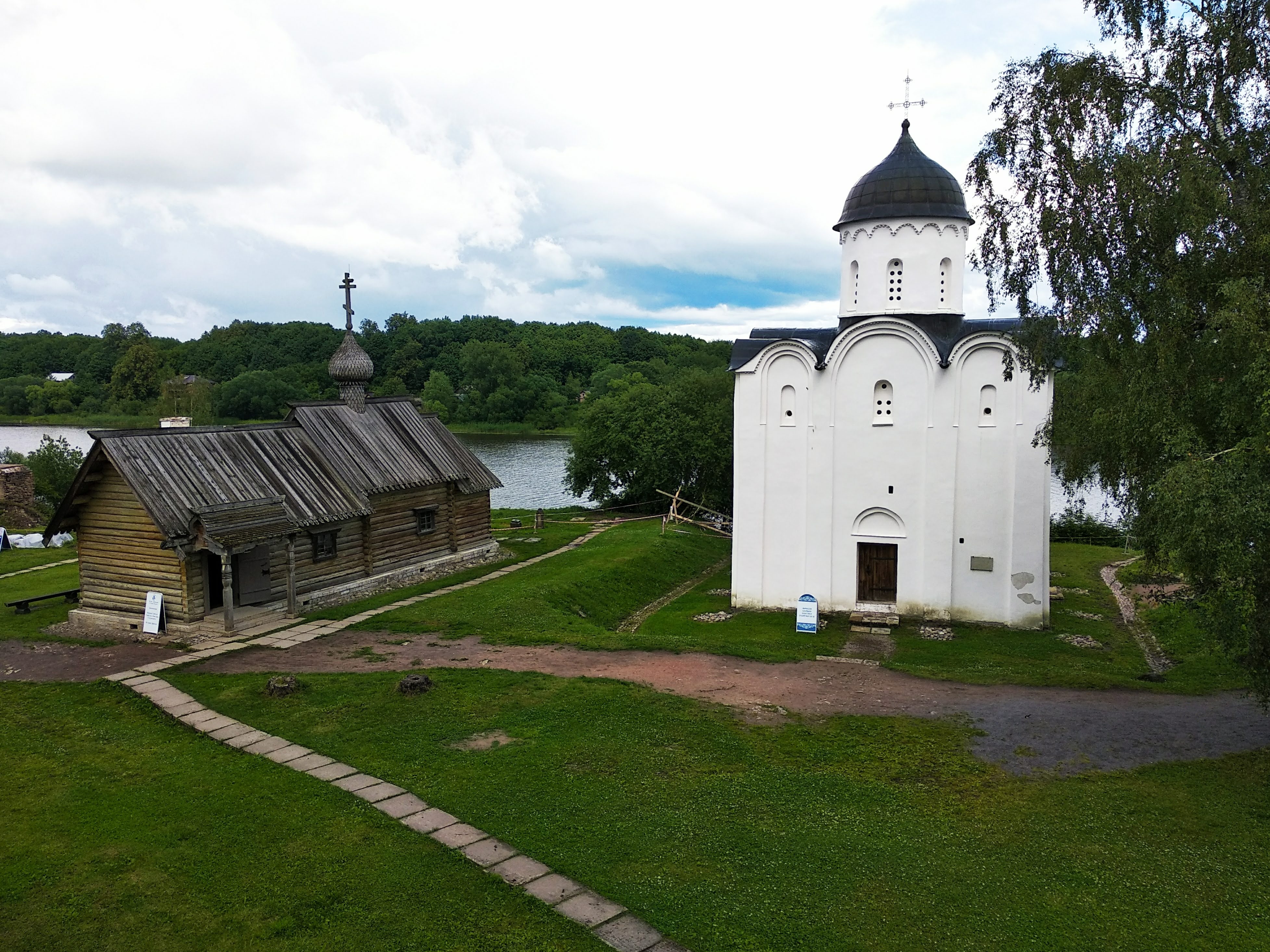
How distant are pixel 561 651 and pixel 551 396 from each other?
2607 inches

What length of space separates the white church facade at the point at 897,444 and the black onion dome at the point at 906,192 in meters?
0.03

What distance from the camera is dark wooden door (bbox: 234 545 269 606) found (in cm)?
1789

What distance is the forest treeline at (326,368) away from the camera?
74.9m

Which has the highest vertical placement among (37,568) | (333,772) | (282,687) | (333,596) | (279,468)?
(279,468)

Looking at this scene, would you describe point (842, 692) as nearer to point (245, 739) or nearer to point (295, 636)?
point (245, 739)

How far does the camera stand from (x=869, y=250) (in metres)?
21.1

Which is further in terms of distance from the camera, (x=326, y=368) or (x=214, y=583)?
(x=326, y=368)

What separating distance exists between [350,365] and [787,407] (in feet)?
38.4

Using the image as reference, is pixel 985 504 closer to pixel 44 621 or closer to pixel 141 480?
pixel 141 480

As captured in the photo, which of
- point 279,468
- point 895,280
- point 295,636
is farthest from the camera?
point 895,280

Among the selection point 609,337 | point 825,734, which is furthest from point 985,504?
point 609,337

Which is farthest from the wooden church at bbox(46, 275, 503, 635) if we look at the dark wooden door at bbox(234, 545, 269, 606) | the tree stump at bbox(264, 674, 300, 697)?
the tree stump at bbox(264, 674, 300, 697)

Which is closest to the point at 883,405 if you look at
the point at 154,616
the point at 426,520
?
the point at 426,520

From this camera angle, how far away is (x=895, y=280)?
21062mm
